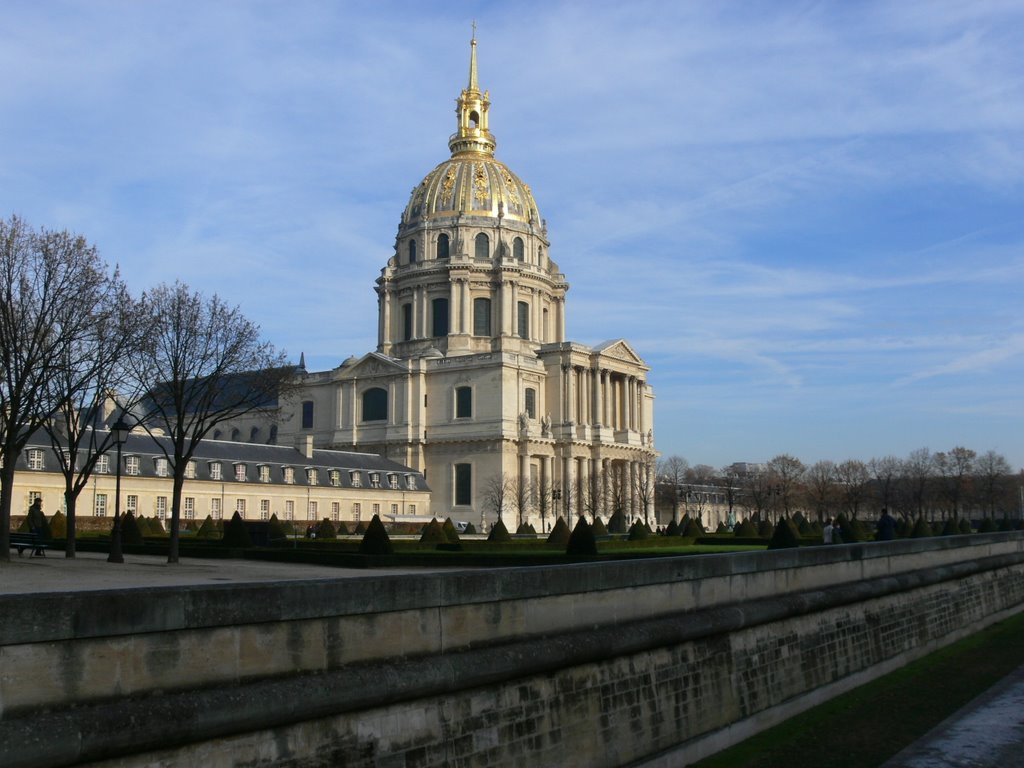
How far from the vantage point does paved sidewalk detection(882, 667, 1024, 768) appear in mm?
14242

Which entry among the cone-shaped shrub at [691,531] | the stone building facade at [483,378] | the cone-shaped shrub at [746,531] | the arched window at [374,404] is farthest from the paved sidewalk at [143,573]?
the arched window at [374,404]

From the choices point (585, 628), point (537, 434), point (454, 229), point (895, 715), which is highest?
point (454, 229)

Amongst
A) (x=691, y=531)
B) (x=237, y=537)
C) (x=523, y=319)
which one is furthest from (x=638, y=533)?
(x=523, y=319)

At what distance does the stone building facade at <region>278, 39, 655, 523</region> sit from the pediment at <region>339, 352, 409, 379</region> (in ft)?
0.39

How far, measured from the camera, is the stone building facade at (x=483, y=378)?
278 ft

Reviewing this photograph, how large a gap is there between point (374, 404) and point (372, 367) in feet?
10.4

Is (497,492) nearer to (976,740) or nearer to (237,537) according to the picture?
(237,537)

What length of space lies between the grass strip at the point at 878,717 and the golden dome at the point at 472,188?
7460 cm

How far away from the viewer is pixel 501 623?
11500 mm

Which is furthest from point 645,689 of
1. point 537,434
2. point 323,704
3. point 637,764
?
point 537,434

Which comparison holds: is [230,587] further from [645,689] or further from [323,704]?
[645,689]

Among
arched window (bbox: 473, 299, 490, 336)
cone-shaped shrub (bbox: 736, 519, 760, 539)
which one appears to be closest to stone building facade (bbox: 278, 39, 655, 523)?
arched window (bbox: 473, 299, 490, 336)

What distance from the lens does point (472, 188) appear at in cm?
9606

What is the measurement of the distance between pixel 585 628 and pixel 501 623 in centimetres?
179
